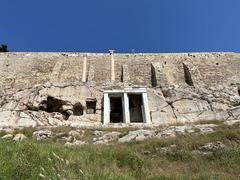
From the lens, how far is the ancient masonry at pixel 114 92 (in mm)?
20109

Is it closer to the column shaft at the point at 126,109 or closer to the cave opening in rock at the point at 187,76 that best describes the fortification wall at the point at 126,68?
the cave opening in rock at the point at 187,76

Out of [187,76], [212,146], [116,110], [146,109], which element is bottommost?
[212,146]

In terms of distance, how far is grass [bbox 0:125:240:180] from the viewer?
17.0ft

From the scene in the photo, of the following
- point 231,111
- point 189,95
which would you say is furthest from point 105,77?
point 231,111

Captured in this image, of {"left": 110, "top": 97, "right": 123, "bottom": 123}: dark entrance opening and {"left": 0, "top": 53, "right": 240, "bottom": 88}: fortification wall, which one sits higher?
{"left": 0, "top": 53, "right": 240, "bottom": 88}: fortification wall

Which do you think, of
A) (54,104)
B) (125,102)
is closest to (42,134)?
(54,104)

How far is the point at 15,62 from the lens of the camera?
29.6m

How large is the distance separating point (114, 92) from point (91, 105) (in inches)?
72.3

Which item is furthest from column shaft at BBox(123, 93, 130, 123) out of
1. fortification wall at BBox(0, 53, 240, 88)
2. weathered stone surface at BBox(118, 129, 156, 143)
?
weathered stone surface at BBox(118, 129, 156, 143)

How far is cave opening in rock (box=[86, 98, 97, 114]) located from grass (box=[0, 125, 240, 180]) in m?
9.96

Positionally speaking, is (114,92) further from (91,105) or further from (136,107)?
(136,107)

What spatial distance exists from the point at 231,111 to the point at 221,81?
7.70 metres

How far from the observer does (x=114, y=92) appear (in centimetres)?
2164

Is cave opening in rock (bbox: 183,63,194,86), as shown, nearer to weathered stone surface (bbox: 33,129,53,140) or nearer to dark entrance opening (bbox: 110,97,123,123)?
dark entrance opening (bbox: 110,97,123,123)
